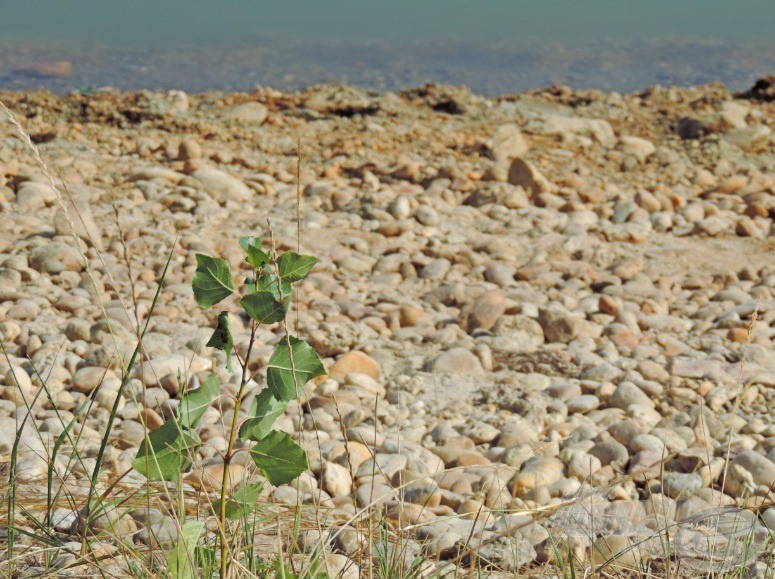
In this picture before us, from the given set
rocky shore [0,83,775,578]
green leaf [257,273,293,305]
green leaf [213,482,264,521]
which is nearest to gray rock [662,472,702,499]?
rocky shore [0,83,775,578]

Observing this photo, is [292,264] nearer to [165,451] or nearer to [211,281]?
[211,281]

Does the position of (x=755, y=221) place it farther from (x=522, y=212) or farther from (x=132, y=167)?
(x=132, y=167)

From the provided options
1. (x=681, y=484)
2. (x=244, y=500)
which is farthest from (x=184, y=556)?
(x=681, y=484)

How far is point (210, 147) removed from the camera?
235 inches

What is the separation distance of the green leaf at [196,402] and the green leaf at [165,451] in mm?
16

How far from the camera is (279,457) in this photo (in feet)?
4.13

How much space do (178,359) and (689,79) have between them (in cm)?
2138

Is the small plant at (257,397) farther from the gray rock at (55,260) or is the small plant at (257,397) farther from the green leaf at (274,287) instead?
the gray rock at (55,260)

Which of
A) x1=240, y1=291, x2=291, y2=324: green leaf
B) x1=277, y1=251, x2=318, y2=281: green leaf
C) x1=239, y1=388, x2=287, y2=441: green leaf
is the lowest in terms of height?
x1=239, y1=388, x2=287, y2=441: green leaf

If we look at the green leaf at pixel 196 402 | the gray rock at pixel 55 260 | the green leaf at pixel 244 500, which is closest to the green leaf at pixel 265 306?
the green leaf at pixel 196 402

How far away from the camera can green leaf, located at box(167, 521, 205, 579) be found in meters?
1.22

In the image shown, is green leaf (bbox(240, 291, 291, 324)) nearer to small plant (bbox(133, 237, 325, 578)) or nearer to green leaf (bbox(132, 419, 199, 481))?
small plant (bbox(133, 237, 325, 578))

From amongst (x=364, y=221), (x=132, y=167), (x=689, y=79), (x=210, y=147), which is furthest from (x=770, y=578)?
(x=689, y=79)

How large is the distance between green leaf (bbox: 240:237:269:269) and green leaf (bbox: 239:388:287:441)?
7.8 inches
